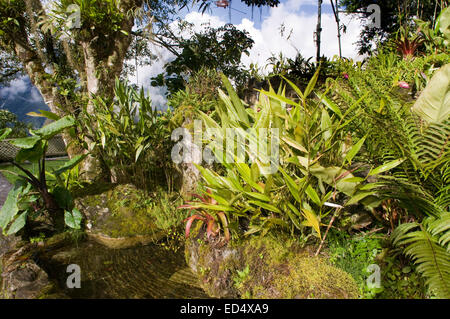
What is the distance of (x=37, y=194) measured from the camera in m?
2.70

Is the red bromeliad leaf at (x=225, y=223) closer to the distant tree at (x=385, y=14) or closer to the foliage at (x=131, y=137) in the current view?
the foliage at (x=131, y=137)

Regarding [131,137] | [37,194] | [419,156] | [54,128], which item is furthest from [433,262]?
[37,194]

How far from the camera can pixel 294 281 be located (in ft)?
5.61

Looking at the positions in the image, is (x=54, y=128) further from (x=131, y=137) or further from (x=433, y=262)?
(x=433, y=262)

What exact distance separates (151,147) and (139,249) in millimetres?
1241

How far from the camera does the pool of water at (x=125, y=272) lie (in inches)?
77.2

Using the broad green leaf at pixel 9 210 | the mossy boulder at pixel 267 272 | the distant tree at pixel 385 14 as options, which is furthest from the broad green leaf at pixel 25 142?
the distant tree at pixel 385 14

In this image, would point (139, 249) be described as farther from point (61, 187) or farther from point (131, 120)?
point (131, 120)

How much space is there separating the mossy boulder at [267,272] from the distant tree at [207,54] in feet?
12.7

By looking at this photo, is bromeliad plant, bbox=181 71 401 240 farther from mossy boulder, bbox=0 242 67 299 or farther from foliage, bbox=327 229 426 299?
mossy boulder, bbox=0 242 67 299

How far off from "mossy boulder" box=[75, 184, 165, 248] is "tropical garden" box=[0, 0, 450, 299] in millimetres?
15

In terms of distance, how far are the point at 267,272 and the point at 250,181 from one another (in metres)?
0.67

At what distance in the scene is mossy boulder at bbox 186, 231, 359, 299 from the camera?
1.64 m

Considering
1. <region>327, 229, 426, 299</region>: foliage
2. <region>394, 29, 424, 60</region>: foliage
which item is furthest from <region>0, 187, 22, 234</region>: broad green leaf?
<region>394, 29, 424, 60</region>: foliage
